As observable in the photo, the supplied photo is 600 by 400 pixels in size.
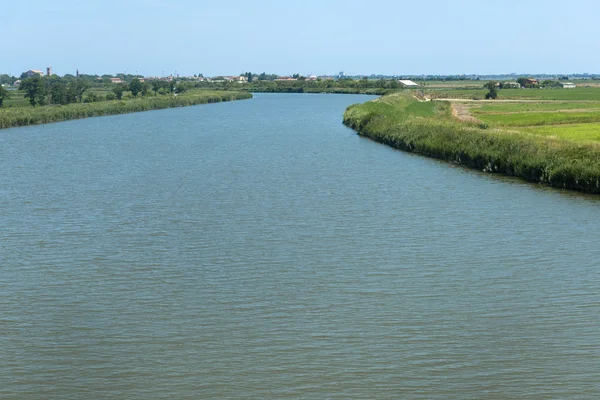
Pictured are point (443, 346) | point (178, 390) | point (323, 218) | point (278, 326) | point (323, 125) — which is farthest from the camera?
point (323, 125)

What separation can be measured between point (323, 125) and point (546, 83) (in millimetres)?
115476

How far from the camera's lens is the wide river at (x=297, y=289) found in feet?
33.4

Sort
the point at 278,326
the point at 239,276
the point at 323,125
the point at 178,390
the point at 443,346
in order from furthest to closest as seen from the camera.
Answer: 1. the point at 323,125
2. the point at 239,276
3. the point at 278,326
4. the point at 443,346
5. the point at 178,390

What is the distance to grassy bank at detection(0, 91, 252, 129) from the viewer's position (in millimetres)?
59219

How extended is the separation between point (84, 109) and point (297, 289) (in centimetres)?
6149

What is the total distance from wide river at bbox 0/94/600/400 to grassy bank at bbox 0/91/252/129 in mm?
33883

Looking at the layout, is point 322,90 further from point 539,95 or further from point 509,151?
point 509,151

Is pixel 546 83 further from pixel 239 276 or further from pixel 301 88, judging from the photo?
pixel 239 276

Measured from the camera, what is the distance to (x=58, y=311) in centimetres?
1280

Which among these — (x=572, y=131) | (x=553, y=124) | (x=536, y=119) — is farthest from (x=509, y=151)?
(x=536, y=119)

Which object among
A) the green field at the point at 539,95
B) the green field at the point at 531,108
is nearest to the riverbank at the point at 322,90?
the green field at the point at 539,95

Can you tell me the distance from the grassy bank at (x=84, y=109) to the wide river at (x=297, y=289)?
111ft

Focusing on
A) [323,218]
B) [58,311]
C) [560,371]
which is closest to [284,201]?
[323,218]

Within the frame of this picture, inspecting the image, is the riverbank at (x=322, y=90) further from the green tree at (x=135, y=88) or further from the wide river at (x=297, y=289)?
the wide river at (x=297, y=289)
